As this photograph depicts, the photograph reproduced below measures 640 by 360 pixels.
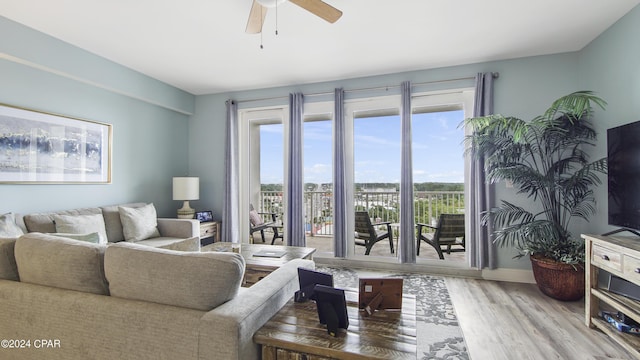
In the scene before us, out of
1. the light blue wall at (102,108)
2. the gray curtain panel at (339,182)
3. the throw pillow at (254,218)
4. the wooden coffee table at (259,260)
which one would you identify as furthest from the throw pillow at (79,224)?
the gray curtain panel at (339,182)

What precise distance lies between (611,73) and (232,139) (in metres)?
4.43

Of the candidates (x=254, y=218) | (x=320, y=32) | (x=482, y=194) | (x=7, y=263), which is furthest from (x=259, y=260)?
(x=482, y=194)

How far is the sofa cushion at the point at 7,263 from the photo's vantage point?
4.94 feet

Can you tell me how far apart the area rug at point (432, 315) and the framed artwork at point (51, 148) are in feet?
10.0

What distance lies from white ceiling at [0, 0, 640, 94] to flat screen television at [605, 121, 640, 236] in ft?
3.62

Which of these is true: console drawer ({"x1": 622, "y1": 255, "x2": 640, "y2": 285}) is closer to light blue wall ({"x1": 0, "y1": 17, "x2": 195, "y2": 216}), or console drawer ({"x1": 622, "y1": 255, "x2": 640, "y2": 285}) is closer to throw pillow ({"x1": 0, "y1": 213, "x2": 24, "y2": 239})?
throw pillow ({"x1": 0, "y1": 213, "x2": 24, "y2": 239})

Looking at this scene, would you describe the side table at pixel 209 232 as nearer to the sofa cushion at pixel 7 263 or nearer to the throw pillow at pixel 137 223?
the throw pillow at pixel 137 223

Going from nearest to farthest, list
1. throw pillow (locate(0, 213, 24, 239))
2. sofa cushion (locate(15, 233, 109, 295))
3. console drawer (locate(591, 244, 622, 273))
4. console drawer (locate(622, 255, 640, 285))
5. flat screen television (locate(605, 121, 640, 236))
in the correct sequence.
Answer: sofa cushion (locate(15, 233, 109, 295)), console drawer (locate(622, 255, 640, 285)), console drawer (locate(591, 244, 622, 273)), flat screen television (locate(605, 121, 640, 236)), throw pillow (locate(0, 213, 24, 239))

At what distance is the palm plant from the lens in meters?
2.85

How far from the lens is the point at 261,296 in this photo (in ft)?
4.32

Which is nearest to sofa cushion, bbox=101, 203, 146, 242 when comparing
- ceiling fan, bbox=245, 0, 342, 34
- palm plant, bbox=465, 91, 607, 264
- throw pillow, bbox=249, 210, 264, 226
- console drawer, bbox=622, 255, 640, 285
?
throw pillow, bbox=249, 210, 264, 226

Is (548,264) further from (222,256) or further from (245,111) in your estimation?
(245,111)

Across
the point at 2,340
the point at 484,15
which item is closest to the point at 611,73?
the point at 484,15

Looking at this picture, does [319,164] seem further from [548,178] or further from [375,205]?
[548,178]
